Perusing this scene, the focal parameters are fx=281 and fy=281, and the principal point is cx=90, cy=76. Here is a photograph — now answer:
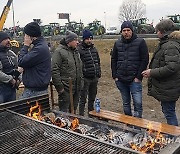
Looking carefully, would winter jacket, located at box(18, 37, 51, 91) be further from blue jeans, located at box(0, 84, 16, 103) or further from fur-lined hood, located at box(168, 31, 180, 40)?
fur-lined hood, located at box(168, 31, 180, 40)

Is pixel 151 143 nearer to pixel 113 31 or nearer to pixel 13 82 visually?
pixel 13 82

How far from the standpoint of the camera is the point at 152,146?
303 cm

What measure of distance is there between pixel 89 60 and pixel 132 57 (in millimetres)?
1213

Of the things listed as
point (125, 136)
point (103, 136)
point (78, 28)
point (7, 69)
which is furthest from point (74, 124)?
point (78, 28)

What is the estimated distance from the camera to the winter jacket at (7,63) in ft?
15.6

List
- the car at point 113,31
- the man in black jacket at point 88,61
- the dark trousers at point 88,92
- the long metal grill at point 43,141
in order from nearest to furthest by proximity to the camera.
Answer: the long metal grill at point 43,141 < the man in black jacket at point 88,61 < the dark trousers at point 88,92 < the car at point 113,31

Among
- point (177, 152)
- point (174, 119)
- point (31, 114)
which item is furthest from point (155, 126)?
point (31, 114)

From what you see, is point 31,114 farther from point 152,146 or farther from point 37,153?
point 152,146

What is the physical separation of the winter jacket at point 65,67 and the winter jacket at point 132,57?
0.83 metres

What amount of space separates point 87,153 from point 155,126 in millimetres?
1634

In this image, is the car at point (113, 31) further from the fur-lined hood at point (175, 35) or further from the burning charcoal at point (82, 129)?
the burning charcoal at point (82, 129)

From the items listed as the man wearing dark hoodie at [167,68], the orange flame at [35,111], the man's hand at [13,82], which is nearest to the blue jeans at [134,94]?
the man wearing dark hoodie at [167,68]

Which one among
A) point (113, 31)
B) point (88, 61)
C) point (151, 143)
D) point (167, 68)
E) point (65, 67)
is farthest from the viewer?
point (113, 31)

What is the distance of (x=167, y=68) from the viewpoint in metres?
4.03
